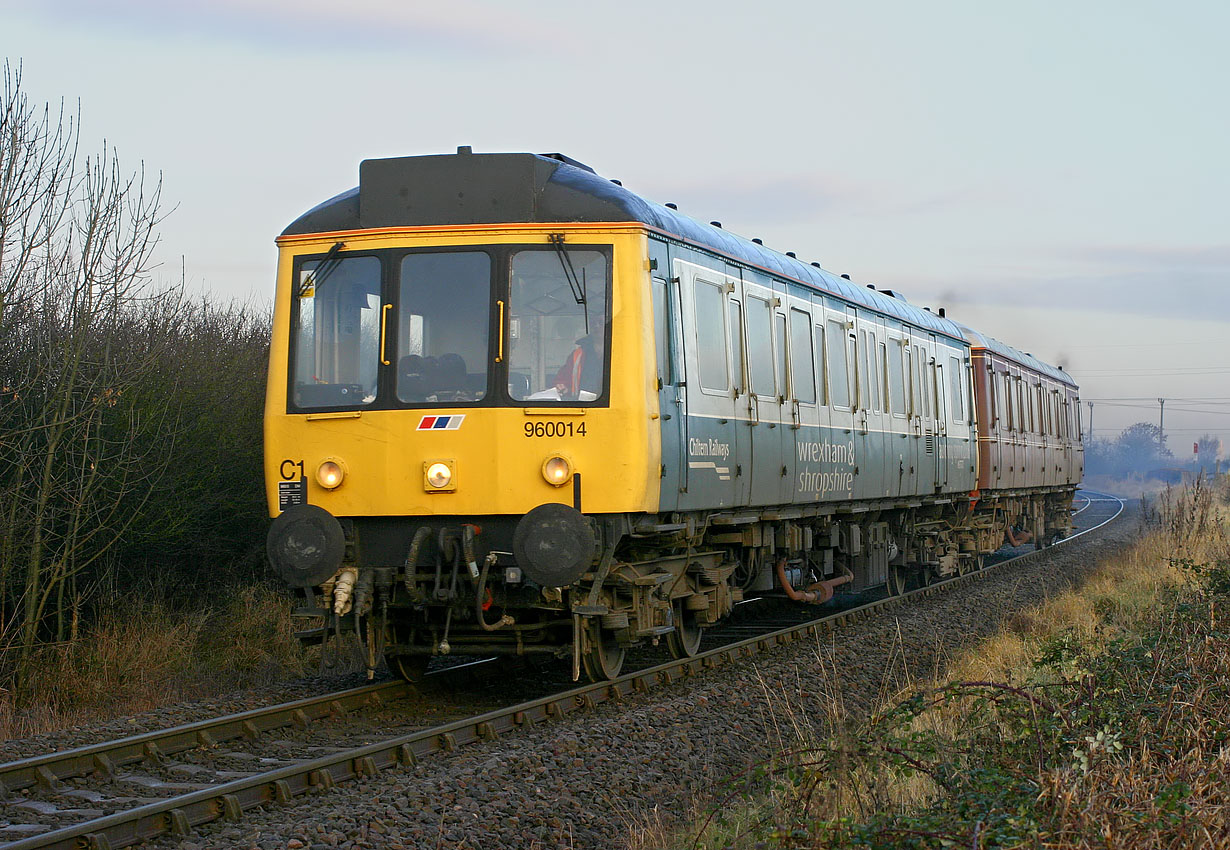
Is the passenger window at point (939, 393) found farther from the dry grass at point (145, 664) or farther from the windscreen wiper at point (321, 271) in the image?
the windscreen wiper at point (321, 271)

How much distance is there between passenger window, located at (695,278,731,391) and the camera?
9.96 m

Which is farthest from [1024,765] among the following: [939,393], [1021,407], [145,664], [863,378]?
[1021,407]

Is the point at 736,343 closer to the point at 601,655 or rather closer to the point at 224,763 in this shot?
the point at 601,655

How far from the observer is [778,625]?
533 inches

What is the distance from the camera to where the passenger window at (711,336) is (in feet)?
32.7

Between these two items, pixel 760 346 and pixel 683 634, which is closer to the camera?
pixel 683 634

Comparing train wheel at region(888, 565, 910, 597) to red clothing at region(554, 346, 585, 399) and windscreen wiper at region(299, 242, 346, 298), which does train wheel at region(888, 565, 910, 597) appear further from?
windscreen wiper at region(299, 242, 346, 298)

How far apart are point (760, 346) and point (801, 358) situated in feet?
3.66

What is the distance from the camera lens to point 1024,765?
564 centimetres

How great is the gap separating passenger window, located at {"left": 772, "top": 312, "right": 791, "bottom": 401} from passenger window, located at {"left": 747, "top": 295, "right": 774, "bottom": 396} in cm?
15

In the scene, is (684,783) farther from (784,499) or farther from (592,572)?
(784,499)

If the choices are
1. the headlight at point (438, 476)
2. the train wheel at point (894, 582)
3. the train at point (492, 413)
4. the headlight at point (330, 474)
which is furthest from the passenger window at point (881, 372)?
the headlight at point (330, 474)

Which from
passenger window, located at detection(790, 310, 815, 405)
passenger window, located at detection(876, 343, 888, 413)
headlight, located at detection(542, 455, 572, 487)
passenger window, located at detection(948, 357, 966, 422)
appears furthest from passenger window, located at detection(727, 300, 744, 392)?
passenger window, located at detection(948, 357, 966, 422)

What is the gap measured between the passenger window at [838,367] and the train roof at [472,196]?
4066 mm
